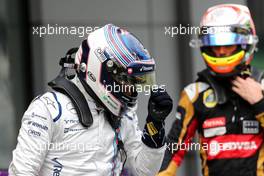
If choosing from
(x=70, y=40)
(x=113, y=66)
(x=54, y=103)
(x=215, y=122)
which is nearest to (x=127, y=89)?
(x=113, y=66)

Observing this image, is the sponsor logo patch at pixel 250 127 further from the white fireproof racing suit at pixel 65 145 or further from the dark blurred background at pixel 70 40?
the dark blurred background at pixel 70 40

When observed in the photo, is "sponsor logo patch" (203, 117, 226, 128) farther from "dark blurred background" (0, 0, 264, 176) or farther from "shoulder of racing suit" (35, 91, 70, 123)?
"dark blurred background" (0, 0, 264, 176)

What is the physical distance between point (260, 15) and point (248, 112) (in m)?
2.08

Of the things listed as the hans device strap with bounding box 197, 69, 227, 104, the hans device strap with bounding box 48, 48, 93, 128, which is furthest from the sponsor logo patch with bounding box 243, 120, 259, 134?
the hans device strap with bounding box 48, 48, 93, 128

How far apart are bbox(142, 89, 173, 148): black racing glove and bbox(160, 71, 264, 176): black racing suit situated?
60 centimetres

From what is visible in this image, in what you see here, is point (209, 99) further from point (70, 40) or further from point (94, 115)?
point (70, 40)

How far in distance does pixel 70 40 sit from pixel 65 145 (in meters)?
2.55

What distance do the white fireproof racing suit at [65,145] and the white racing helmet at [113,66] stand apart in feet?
0.18

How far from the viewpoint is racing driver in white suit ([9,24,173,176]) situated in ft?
8.14

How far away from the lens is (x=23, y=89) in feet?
17.1

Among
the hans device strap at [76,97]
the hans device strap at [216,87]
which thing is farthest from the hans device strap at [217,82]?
the hans device strap at [76,97]

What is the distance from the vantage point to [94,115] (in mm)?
2604

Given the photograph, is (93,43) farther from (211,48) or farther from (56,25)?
(56,25)

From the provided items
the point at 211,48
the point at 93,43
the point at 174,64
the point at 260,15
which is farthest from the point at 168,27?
the point at 93,43
